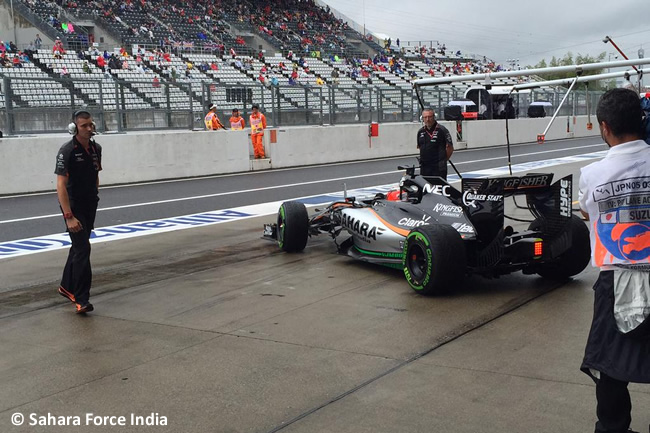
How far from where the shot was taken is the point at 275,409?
4.34m

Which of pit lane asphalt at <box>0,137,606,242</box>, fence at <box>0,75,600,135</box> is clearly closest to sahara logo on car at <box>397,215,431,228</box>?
pit lane asphalt at <box>0,137,606,242</box>

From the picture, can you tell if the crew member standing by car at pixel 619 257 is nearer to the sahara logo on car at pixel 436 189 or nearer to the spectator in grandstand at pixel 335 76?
the sahara logo on car at pixel 436 189

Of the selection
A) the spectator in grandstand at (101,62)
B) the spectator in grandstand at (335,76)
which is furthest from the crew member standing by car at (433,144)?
the spectator in grandstand at (335,76)

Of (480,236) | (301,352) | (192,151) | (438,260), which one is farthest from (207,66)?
(301,352)

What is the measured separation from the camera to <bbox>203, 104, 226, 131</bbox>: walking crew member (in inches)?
819


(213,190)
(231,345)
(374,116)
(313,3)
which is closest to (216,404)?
(231,345)

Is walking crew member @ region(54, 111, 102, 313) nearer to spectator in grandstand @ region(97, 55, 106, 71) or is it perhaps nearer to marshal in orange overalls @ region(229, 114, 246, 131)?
marshal in orange overalls @ region(229, 114, 246, 131)

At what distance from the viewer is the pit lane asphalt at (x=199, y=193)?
12469 millimetres

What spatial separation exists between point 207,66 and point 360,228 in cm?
3182

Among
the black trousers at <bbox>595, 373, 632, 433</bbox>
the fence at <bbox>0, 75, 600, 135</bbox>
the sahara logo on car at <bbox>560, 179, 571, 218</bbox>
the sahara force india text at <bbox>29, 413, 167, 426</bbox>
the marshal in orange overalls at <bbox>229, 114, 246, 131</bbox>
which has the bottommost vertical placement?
the sahara force india text at <bbox>29, 413, 167, 426</bbox>

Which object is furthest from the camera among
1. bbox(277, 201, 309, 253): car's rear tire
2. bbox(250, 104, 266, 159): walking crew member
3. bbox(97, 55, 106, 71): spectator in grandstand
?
bbox(97, 55, 106, 71): spectator in grandstand

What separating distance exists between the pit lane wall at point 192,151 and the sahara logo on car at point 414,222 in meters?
11.1

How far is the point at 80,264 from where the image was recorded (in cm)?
673

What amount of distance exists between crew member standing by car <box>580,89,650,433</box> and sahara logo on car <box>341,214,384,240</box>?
4.38 metres
